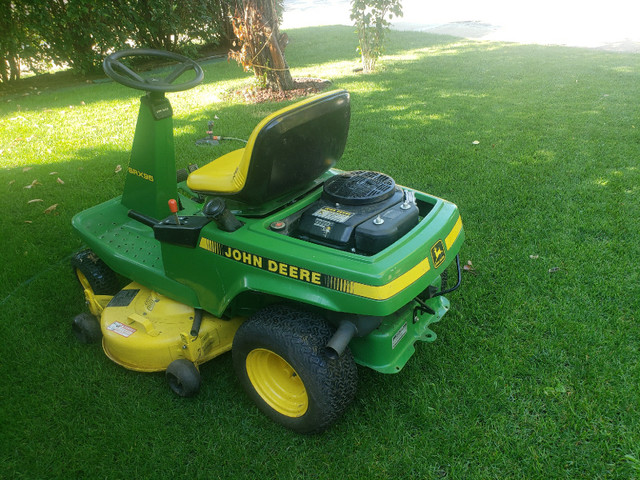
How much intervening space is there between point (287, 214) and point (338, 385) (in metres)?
0.82

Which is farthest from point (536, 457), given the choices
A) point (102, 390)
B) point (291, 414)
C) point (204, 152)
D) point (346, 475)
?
point (204, 152)

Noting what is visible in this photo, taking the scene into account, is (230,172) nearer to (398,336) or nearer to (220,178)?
(220,178)

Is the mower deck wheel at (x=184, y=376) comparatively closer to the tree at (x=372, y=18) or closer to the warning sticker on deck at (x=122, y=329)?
the warning sticker on deck at (x=122, y=329)

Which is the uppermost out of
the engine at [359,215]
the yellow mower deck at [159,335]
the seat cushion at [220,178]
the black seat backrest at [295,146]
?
the black seat backrest at [295,146]

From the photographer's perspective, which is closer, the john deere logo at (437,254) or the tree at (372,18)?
the john deere logo at (437,254)

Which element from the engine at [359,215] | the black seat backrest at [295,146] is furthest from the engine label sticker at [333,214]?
the black seat backrest at [295,146]

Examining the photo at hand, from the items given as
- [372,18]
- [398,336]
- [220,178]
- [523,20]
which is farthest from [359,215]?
[523,20]

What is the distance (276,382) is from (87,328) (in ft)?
3.74

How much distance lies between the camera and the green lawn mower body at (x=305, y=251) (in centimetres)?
195

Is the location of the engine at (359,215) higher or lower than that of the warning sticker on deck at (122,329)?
higher

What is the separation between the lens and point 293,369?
2084mm

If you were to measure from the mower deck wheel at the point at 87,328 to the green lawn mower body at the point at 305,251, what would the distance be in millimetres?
168

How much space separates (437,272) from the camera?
2156mm

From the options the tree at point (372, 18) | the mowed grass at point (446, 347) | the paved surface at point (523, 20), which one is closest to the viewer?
the mowed grass at point (446, 347)
